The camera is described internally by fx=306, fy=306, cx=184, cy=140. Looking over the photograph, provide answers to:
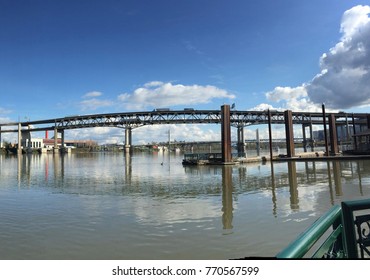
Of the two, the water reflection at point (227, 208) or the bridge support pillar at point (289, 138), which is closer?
the water reflection at point (227, 208)

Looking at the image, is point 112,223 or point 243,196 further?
point 243,196

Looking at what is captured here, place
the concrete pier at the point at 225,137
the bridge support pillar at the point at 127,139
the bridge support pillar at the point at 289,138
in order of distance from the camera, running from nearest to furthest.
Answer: the concrete pier at the point at 225,137, the bridge support pillar at the point at 289,138, the bridge support pillar at the point at 127,139

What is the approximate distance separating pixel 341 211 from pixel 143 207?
40.0ft

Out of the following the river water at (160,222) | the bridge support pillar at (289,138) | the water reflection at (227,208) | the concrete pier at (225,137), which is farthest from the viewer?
the bridge support pillar at (289,138)

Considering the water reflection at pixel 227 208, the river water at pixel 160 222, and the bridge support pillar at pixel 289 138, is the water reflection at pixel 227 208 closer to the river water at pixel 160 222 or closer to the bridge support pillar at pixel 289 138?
the river water at pixel 160 222

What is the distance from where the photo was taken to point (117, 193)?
20266mm

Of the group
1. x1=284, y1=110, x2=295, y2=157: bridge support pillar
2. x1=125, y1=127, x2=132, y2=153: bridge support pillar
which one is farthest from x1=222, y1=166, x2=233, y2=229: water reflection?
x1=125, y1=127, x2=132, y2=153: bridge support pillar

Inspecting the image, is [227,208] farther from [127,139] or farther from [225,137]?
[127,139]

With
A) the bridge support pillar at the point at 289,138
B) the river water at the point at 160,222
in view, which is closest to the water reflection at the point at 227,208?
the river water at the point at 160,222

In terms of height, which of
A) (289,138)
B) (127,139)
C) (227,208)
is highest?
(127,139)

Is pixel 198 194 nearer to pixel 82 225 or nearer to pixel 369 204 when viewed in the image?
pixel 82 225

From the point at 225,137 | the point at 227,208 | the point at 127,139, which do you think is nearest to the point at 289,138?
the point at 225,137
